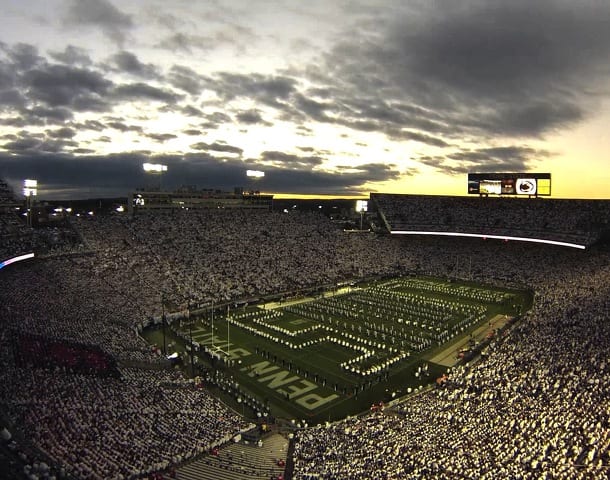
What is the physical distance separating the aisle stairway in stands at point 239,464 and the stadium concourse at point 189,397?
603 mm

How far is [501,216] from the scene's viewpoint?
7462 cm

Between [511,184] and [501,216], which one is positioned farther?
[501,216]

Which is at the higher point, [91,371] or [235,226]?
[235,226]

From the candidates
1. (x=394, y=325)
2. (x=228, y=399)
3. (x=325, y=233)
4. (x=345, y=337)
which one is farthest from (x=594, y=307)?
(x=325, y=233)

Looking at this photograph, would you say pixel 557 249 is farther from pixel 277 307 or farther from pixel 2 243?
pixel 2 243

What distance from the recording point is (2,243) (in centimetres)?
4050

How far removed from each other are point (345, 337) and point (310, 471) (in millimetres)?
21026

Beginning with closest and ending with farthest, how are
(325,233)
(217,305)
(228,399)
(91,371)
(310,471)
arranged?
(310,471) → (91,371) → (228,399) → (217,305) → (325,233)

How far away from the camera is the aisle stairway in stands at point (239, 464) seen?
17.1 m

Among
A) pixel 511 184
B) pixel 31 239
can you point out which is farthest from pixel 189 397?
pixel 511 184

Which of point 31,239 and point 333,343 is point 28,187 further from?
point 333,343

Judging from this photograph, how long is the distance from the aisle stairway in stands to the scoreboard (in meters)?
62.6

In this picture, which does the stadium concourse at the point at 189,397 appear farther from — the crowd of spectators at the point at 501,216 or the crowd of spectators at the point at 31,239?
the crowd of spectators at the point at 501,216

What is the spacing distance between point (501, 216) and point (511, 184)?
242 inches
